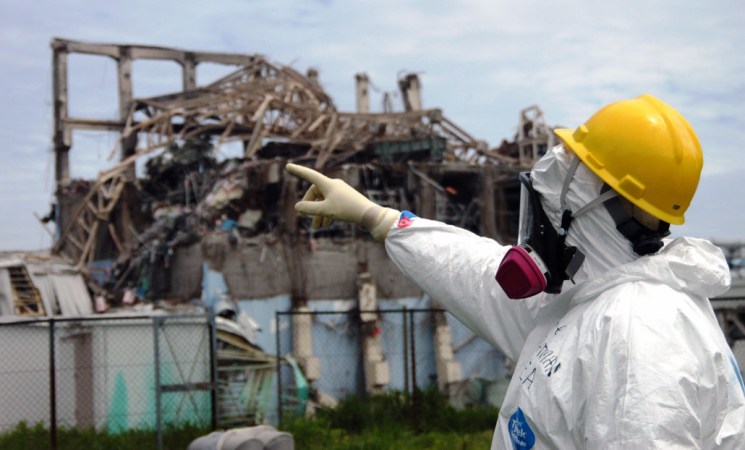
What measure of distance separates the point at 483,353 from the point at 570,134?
15.8 m

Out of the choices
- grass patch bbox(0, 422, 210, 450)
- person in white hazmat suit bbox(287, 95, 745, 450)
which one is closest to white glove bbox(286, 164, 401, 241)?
person in white hazmat suit bbox(287, 95, 745, 450)

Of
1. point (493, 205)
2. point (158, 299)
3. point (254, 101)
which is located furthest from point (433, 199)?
point (158, 299)

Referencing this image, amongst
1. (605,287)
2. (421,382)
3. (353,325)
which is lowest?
(421,382)

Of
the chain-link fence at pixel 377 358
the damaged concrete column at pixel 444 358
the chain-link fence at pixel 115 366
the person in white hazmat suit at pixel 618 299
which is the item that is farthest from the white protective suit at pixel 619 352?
the damaged concrete column at pixel 444 358

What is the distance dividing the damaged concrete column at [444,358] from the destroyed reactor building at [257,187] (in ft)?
0.21

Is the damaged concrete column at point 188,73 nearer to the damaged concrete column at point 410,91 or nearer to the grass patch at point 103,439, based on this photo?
the damaged concrete column at point 410,91

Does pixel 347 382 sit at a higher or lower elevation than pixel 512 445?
lower

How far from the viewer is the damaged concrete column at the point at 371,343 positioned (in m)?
16.6

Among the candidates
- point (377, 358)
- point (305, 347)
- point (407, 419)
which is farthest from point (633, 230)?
point (377, 358)

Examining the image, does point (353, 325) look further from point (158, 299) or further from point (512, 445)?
point (512, 445)

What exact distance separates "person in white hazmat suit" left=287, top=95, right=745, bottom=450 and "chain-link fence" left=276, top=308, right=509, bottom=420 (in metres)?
13.6

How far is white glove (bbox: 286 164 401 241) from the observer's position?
272 cm

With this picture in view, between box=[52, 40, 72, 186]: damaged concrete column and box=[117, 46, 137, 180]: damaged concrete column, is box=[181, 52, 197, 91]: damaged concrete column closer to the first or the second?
box=[117, 46, 137, 180]: damaged concrete column

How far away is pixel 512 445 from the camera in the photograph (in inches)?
88.8
